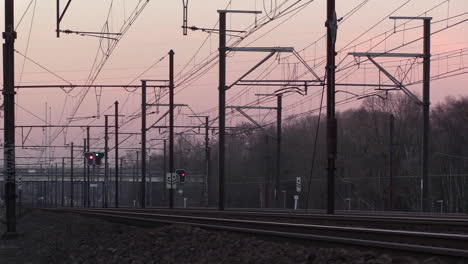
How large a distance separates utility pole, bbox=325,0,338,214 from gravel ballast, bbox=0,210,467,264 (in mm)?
7423

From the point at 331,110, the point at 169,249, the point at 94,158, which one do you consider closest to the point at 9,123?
the point at 331,110

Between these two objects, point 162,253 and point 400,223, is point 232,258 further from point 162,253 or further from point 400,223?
point 400,223

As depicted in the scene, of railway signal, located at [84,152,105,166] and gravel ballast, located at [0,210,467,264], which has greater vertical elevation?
railway signal, located at [84,152,105,166]

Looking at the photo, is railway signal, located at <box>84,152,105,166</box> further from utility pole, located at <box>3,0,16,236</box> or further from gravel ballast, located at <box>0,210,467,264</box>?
gravel ballast, located at <box>0,210,467,264</box>

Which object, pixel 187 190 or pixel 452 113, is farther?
pixel 187 190

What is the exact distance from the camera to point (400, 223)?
663 inches

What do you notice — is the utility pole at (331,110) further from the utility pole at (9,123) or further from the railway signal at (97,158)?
the railway signal at (97,158)

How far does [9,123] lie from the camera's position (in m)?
27.4

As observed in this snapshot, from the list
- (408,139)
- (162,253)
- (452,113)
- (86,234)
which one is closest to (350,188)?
(408,139)

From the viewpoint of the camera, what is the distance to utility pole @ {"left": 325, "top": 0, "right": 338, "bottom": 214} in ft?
83.3

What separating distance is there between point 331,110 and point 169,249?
11372mm

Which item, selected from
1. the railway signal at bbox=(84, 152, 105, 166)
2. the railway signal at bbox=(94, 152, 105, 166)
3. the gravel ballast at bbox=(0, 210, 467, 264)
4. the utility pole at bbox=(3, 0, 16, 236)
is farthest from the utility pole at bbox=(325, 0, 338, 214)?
the railway signal at bbox=(94, 152, 105, 166)

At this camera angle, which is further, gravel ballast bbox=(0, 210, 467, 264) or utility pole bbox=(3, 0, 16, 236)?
utility pole bbox=(3, 0, 16, 236)

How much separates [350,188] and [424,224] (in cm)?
7227
